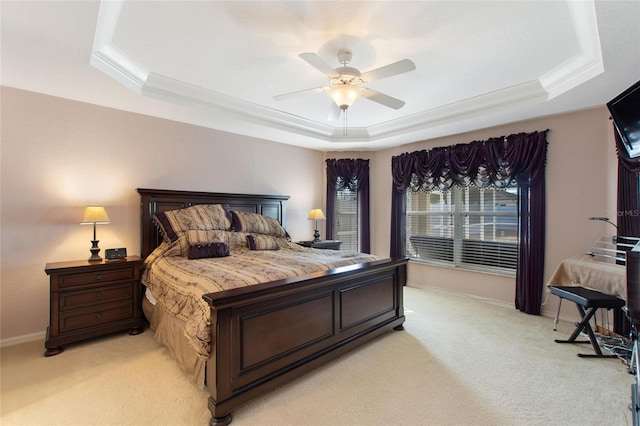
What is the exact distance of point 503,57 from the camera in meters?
2.64

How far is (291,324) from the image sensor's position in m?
2.23

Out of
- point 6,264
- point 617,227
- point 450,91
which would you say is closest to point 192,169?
point 6,264

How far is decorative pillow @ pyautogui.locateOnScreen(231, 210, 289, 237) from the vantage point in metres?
3.96

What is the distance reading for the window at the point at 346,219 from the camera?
5.73 m

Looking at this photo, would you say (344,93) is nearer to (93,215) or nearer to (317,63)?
(317,63)

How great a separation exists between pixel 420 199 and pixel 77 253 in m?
4.89

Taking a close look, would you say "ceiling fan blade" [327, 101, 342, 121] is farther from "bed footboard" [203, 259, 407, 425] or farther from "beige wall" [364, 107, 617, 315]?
"beige wall" [364, 107, 617, 315]

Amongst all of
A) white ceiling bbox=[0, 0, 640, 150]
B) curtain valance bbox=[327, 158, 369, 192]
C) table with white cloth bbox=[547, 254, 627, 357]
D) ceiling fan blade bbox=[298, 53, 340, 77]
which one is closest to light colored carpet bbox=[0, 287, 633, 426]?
table with white cloth bbox=[547, 254, 627, 357]

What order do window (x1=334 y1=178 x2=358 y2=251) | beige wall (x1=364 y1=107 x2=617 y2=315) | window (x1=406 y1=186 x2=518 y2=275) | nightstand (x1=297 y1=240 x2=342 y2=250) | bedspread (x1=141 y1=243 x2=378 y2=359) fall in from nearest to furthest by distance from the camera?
bedspread (x1=141 y1=243 x2=378 y2=359) → beige wall (x1=364 y1=107 x2=617 y2=315) → window (x1=406 y1=186 x2=518 y2=275) → nightstand (x1=297 y1=240 x2=342 y2=250) → window (x1=334 y1=178 x2=358 y2=251)

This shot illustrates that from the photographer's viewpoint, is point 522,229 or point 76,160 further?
point 522,229

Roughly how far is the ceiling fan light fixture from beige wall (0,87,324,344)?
242 cm

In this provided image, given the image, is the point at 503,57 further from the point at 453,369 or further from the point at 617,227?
the point at 453,369

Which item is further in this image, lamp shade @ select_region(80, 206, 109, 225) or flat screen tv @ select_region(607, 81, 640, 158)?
lamp shade @ select_region(80, 206, 109, 225)

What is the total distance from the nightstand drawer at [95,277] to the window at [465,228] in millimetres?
4242
